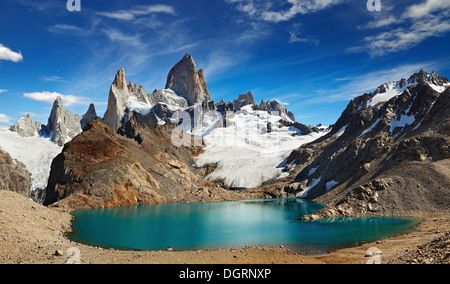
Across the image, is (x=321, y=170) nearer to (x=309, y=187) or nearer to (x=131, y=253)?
(x=309, y=187)

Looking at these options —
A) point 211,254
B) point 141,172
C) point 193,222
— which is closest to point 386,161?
point 193,222

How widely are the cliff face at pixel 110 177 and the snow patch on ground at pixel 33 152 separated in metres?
81.9

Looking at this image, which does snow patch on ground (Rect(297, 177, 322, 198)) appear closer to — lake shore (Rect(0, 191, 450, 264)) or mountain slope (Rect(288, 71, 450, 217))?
mountain slope (Rect(288, 71, 450, 217))

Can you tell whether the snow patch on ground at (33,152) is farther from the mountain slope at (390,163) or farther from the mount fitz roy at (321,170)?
the mountain slope at (390,163)

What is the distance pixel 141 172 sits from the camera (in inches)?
3130

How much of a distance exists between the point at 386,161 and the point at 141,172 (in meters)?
61.1

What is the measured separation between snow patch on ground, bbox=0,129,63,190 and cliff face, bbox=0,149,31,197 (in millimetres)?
8273

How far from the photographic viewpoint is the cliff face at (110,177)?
65.7 m

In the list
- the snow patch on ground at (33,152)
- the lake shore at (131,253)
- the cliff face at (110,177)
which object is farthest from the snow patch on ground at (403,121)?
the snow patch on ground at (33,152)

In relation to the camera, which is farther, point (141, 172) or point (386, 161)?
point (141, 172)
